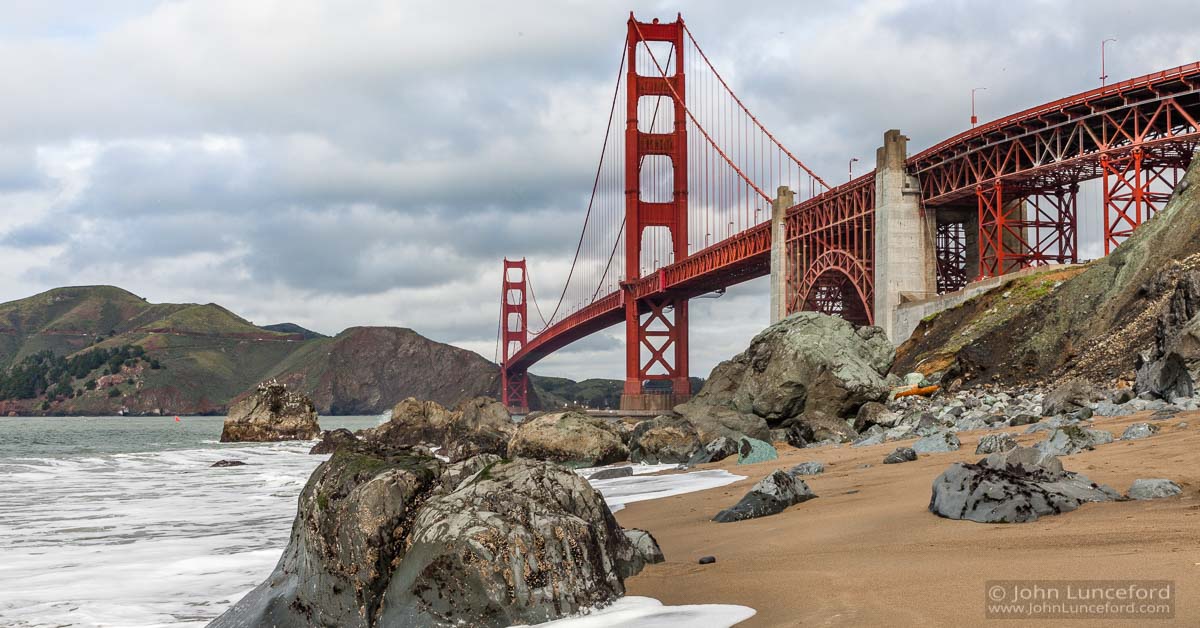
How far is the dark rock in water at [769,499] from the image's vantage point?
22.9ft

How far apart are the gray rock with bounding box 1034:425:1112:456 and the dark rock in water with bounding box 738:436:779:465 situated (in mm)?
5669

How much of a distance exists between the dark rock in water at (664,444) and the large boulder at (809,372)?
361 cm

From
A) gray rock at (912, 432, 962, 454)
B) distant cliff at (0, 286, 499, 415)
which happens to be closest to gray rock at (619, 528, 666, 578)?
gray rock at (912, 432, 962, 454)

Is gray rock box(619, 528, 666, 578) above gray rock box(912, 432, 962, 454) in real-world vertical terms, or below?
below

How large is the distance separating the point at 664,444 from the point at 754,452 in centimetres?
349

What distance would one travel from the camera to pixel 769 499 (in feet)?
23.3

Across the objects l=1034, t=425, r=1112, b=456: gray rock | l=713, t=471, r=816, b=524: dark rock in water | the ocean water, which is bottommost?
the ocean water

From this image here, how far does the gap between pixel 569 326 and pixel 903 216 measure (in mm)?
33741

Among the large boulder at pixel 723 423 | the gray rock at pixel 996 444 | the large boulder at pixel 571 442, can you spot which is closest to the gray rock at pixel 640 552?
the gray rock at pixel 996 444

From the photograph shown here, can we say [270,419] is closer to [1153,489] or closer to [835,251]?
[835,251]

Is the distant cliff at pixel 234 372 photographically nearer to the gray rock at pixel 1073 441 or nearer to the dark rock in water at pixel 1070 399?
the dark rock in water at pixel 1070 399

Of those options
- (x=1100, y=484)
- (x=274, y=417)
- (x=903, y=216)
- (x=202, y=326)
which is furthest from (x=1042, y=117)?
(x=202, y=326)

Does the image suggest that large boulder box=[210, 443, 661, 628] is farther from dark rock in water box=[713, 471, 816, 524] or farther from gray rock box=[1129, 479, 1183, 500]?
gray rock box=[1129, 479, 1183, 500]

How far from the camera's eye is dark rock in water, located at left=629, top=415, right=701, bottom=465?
1670 centimetres
